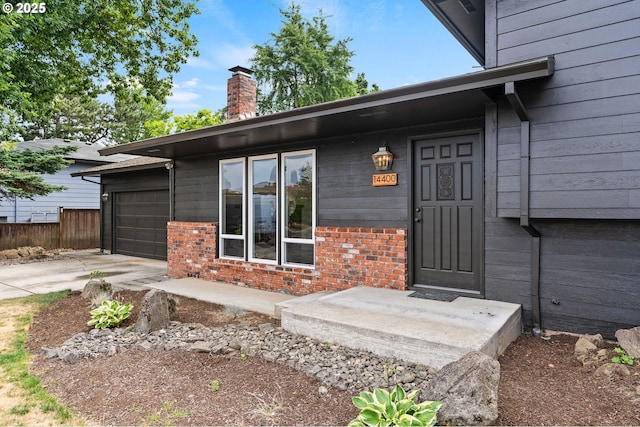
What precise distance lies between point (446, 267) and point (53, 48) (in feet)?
32.2

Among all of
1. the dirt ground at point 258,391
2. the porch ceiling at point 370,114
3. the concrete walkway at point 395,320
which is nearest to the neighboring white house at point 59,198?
the porch ceiling at point 370,114

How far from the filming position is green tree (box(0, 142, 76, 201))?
950 cm

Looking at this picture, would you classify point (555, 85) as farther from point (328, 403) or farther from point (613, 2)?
point (328, 403)

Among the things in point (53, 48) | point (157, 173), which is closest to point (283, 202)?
point (157, 173)

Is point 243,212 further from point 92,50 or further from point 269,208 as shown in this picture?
point 92,50

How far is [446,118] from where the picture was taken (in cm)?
429

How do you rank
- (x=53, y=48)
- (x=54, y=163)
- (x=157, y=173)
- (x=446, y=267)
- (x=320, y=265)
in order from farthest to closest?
(x=54, y=163), (x=157, y=173), (x=53, y=48), (x=320, y=265), (x=446, y=267)

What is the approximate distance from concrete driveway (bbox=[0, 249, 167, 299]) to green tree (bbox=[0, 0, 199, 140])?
320 centimetres

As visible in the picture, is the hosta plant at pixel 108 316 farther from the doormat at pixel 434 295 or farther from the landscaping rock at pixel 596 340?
the landscaping rock at pixel 596 340

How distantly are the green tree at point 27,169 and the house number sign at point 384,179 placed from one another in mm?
9353

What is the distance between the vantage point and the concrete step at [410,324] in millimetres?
2818

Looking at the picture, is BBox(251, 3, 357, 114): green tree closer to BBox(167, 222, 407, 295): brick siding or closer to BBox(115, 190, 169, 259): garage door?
BBox(115, 190, 169, 259): garage door

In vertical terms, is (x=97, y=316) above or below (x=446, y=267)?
below

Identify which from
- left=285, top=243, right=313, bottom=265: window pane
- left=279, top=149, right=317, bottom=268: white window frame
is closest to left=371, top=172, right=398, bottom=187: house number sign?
left=279, top=149, right=317, bottom=268: white window frame
